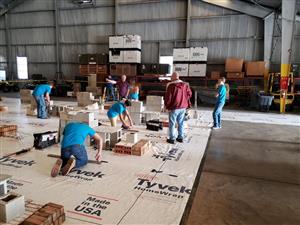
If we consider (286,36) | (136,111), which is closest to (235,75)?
(286,36)

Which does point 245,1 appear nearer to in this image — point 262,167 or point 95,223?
point 262,167

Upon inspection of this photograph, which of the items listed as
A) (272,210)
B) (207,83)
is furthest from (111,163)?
(207,83)

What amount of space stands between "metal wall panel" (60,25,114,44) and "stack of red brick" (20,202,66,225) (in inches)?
624

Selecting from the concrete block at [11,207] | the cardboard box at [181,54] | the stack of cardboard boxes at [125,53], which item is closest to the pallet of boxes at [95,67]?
Result: the stack of cardboard boxes at [125,53]

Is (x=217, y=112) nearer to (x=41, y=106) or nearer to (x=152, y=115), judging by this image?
(x=152, y=115)

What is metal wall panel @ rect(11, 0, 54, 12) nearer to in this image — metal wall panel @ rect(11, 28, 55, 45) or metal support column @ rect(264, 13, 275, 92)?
metal wall panel @ rect(11, 28, 55, 45)

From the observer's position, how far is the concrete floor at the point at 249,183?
2.90m

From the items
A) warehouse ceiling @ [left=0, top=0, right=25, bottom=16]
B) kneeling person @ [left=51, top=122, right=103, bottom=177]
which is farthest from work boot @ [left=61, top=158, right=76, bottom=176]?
warehouse ceiling @ [left=0, top=0, right=25, bottom=16]

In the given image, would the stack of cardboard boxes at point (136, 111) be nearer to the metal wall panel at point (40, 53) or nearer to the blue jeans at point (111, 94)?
the blue jeans at point (111, 94)

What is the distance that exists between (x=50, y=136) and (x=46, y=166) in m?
1.26

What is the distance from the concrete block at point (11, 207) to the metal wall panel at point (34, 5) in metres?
18.7

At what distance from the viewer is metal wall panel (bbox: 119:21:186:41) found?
15.6m

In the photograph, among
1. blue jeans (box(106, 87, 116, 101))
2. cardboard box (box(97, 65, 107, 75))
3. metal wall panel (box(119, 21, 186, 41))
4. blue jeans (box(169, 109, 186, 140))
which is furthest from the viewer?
cardboard box (box(97, 65, 107, 75))

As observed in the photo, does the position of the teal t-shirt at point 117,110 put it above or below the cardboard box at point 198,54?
below
